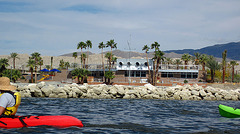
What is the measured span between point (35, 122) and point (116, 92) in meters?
18.2

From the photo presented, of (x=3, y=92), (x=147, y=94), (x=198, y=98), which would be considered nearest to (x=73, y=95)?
(x=147, y=94)

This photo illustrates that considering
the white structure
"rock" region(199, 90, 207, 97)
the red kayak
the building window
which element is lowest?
"rock" region(199, 90, 207, 97)

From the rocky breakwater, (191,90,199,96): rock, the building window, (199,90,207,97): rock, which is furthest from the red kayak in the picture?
the building window

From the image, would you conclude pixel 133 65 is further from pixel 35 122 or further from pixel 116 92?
pixel 35 122

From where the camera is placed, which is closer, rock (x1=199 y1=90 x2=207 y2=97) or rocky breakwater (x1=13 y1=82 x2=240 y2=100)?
rocky breakwater (x1=13 y1=82 x2=240 y2=100)

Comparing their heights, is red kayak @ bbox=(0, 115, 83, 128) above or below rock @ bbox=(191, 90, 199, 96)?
above

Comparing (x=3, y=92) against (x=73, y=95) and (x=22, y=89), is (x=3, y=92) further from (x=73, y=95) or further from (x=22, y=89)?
(x=22, y=89)

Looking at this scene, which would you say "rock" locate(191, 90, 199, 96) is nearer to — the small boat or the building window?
the small boat

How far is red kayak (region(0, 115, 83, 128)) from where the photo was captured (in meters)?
9.71

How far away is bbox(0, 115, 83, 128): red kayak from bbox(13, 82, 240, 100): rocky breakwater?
1614 centimetres

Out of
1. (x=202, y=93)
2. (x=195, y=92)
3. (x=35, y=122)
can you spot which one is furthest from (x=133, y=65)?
(x=35, y=122)

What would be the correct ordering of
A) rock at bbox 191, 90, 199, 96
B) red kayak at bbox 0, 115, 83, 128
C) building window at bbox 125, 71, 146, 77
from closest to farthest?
1. red kayak at bbox 0, 115, 83, 128
2. rock at bbox 191, 90, 199, 96
3. building window at bbox 125, 71, 146, 77

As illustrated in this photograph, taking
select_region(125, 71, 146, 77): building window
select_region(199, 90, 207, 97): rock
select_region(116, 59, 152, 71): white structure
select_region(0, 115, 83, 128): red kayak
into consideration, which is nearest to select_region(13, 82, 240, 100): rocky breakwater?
select_region(199, 90, 207, 97): rock

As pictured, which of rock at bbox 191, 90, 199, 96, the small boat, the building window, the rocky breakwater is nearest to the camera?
the small boat
